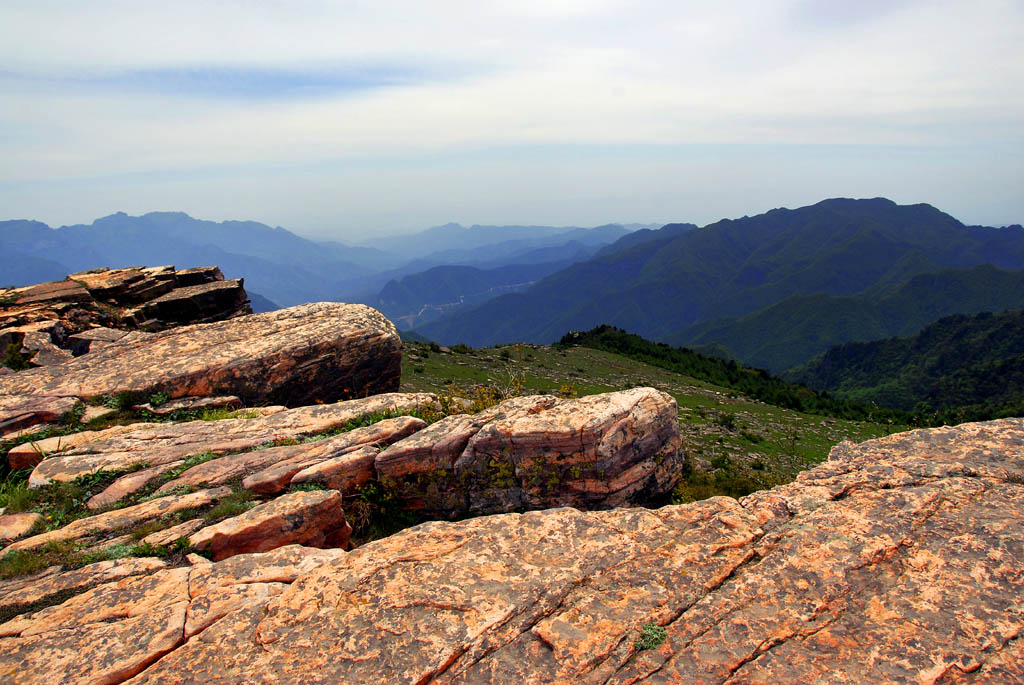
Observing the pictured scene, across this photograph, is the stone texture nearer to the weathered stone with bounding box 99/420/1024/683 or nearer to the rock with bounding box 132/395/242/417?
the weathered stone with bounding box 99/420/1024/683

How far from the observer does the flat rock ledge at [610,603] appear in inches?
260

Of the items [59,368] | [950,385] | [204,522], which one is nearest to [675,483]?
[204,522]

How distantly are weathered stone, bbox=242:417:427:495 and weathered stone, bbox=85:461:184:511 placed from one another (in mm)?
2564

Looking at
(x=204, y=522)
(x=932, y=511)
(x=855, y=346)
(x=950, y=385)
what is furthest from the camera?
(x=855, y=346)

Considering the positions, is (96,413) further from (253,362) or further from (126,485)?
(126,485)

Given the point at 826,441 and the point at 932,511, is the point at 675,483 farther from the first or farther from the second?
the point at 826,441

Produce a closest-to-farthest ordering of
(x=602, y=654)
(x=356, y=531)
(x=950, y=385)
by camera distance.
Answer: (x=602, y=654), (x=356, y=531), (x=950, y=385)

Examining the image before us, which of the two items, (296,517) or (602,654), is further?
(296,517)

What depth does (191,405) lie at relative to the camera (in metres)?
17.9

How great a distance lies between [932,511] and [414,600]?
9254 mm

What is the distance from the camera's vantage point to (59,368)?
62.0 ft

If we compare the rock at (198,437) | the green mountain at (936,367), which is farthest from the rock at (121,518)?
the green mountain at (936,367)

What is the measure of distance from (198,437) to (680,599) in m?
14.1

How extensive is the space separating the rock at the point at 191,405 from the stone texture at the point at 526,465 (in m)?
8.39
